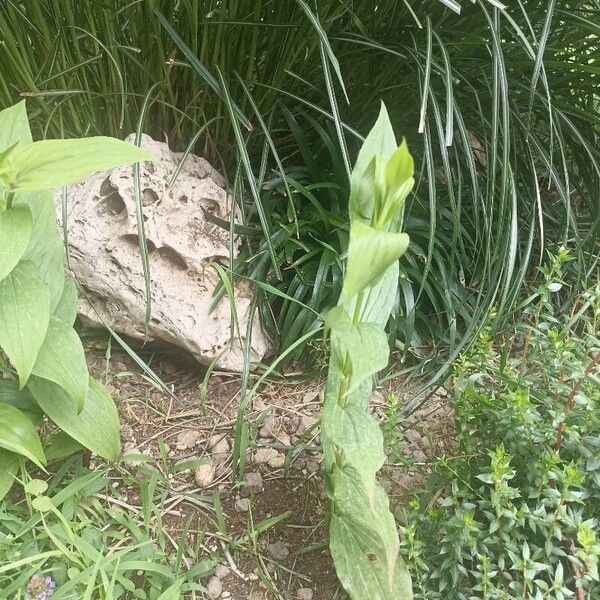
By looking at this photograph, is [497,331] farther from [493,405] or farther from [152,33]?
[152,33]

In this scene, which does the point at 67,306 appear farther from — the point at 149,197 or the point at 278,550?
the point at 278,550

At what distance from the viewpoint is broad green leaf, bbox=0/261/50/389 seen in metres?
0.69

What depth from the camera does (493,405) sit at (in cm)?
81

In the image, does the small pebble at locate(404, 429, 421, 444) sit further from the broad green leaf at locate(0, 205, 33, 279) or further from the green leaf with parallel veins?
the broad green leaf at locate(0, 205, 33, 279)

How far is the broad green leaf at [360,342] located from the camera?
1.80 ft

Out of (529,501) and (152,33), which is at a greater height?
(152,33)

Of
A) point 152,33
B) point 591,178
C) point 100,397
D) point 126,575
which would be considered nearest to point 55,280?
point 100,397

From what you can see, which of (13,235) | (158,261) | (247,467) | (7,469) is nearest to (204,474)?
(247,467)

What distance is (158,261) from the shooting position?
44.4 inches

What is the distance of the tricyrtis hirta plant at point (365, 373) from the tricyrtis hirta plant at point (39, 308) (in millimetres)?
265

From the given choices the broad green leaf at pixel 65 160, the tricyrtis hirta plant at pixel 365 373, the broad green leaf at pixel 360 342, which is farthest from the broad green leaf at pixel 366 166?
the broad green leaf at pixel 65 160

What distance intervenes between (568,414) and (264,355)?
57 centimetres

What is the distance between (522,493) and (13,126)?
0.82 m

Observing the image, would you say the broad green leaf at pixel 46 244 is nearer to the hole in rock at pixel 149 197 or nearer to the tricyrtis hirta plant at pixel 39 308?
the tricyrtis hirta plant at pixel 39 308
